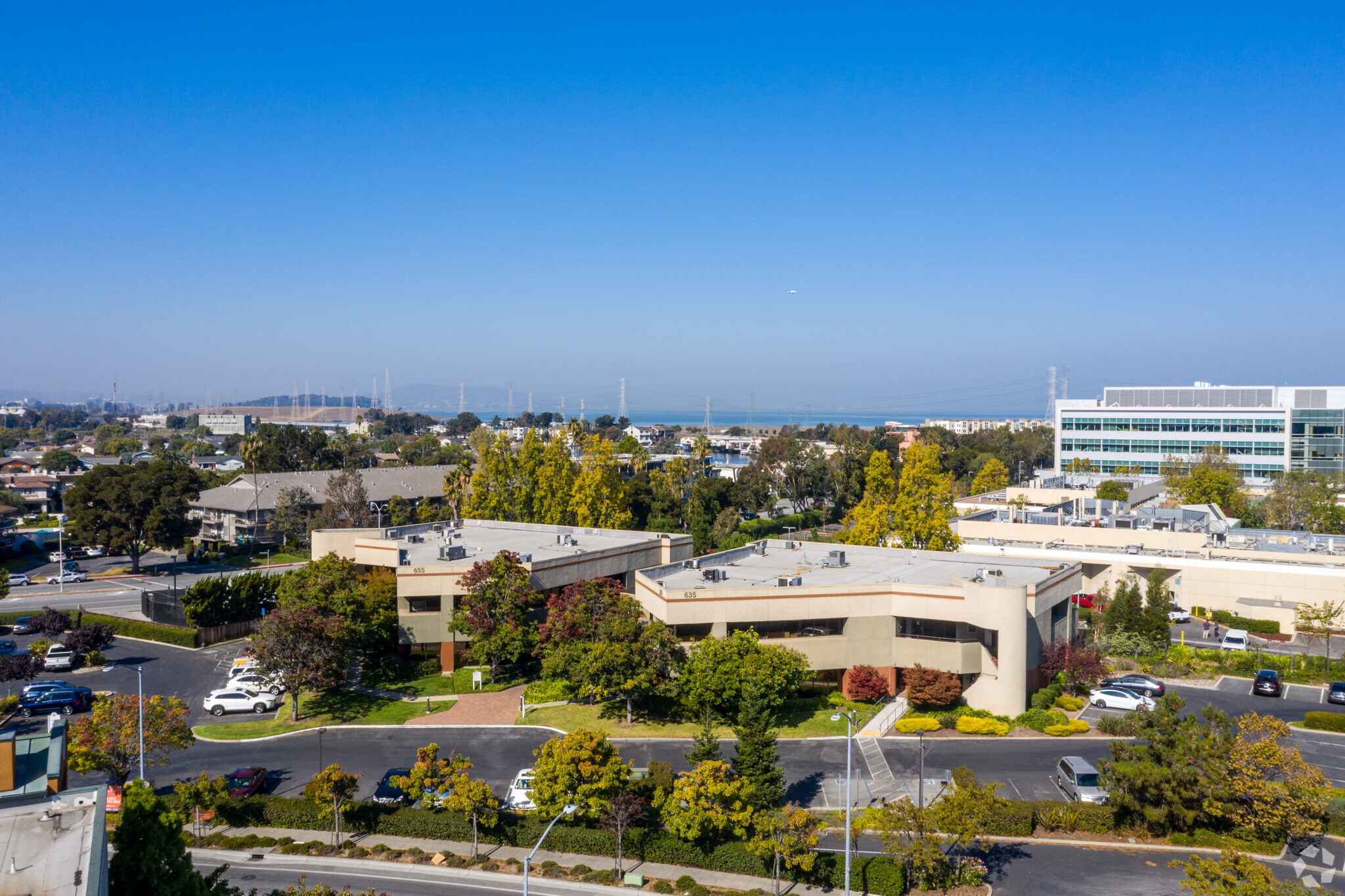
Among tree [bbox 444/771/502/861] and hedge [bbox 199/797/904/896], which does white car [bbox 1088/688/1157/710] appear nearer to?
hedge [bbox 199/797/904/896]

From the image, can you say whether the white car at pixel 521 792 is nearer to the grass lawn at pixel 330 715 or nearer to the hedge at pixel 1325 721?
the grass lawn at pixel 330 715

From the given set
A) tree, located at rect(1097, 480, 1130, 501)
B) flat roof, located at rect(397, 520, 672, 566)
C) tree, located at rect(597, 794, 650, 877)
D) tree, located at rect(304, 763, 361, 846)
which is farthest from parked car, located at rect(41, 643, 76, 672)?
tree, located at rect(1097, 480, 1130, 501)

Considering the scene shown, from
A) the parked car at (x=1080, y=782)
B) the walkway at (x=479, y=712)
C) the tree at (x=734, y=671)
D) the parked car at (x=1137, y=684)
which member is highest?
the tree at (x=734, y=671)

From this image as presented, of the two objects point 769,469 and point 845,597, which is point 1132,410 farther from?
point 845,597

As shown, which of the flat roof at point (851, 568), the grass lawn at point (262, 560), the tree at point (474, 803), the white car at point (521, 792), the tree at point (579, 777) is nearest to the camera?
the tree at point (579, 777)

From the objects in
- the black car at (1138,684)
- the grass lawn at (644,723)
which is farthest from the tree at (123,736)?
the black car at (1138,684)

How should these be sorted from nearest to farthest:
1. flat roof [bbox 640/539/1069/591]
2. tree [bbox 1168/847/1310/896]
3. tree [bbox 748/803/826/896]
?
1. tree [bbox 1168/847/1310/896]
2. tree [bbox 748/803/826/896]
3. flat roof [bbox 640/539/1069/591]
